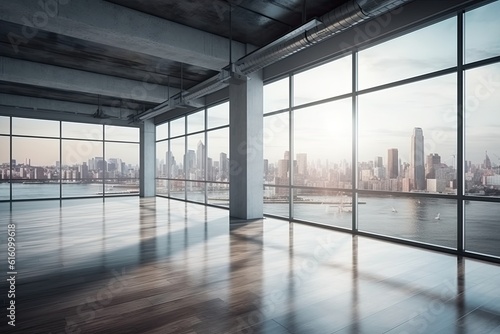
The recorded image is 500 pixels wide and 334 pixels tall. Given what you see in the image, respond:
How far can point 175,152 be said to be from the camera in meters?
13.1

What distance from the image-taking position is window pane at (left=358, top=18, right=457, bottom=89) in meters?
4.73

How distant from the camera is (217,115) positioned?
10.2 m

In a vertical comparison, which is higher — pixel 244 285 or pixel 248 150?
pixel 248 150

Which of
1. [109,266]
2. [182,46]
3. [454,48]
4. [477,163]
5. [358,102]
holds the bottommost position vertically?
[109,266]

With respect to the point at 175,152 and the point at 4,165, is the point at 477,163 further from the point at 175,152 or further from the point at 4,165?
the point at 4,165

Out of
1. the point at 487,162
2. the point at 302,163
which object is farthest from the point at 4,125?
the point at 487,162

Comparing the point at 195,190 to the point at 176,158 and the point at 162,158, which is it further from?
the point at 162,158

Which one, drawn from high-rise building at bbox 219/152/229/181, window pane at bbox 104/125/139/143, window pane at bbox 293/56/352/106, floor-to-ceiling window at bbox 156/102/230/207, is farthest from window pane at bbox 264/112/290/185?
window pane at bbox 104/125/139/143

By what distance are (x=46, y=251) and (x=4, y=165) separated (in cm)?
972

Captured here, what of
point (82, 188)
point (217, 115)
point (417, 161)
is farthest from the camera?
point (82, 188)

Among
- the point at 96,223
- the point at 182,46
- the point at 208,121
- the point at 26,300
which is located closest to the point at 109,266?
the point at 26,300

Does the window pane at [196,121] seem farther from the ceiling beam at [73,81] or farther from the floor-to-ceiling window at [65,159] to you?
the floor-to-ceiling window at [65,159]

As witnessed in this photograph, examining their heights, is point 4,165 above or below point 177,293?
above

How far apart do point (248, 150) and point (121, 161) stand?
30.9ft
